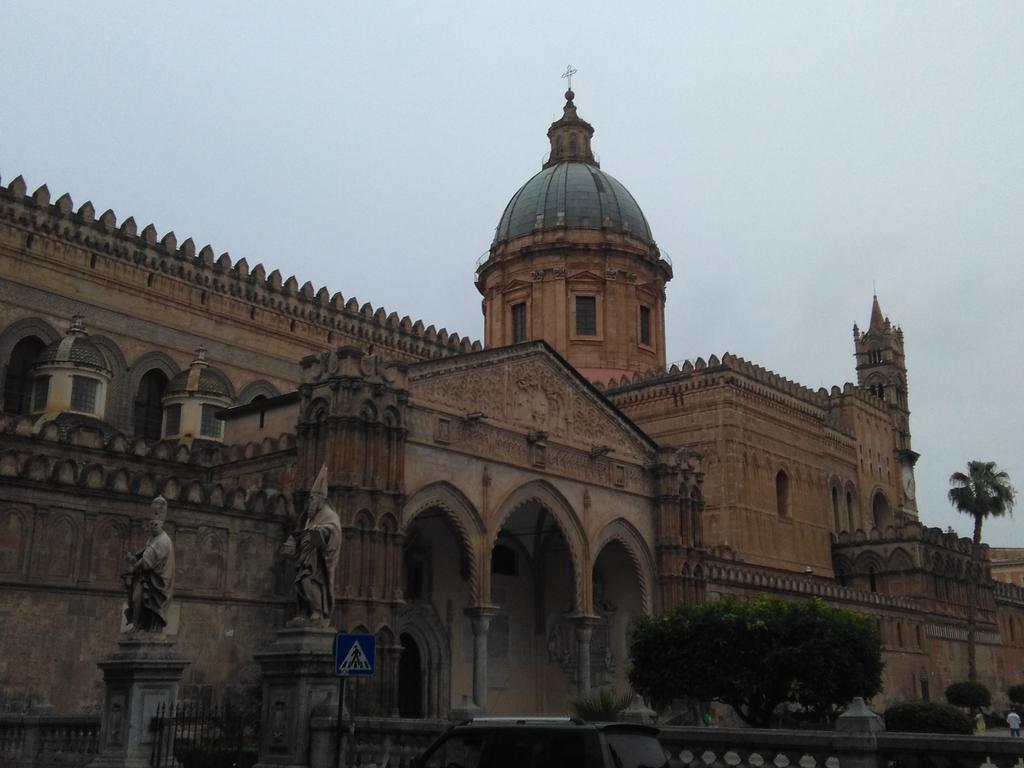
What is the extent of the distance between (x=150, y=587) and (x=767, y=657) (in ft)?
52.7

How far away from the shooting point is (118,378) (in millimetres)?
31281

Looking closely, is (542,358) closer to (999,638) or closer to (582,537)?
(582,537)

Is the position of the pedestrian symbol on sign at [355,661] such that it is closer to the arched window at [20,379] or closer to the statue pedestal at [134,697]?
the statue pedestal at [134,697]

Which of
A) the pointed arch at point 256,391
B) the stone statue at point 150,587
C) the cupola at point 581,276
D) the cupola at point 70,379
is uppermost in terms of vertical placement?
the cupola at point 581,276

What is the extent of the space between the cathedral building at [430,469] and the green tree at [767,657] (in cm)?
395

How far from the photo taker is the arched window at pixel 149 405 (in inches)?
1250

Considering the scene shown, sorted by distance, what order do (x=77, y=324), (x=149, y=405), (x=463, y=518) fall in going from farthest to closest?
1. (x=149, y=405)
2. (x=77, y=324)
3. (x=463, y=518)

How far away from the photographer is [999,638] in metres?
55.4

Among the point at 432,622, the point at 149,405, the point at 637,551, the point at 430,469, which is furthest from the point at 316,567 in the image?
the point at 637,551

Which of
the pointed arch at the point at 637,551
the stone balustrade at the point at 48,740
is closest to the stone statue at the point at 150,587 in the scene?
the stone balustrade at the point at 48,740

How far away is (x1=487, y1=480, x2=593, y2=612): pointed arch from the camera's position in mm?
30031

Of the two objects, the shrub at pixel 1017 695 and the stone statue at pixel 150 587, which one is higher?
the stone statue at pixel 150 587

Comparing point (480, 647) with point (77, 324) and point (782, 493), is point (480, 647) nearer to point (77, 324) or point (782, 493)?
point (77, 324)

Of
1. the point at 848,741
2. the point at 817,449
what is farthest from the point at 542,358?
the point at 817,449
